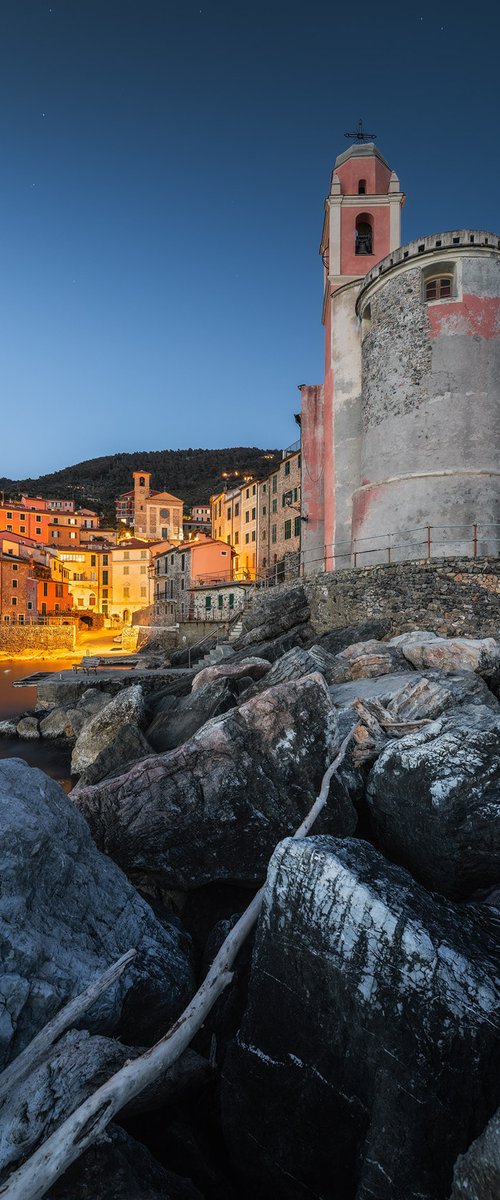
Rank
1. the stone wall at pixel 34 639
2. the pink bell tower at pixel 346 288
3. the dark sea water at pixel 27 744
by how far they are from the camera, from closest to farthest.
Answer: the dark sea water at pixel 27 744
the pink bell tower at pixel 346 288
the stone wall at pixel 34 639

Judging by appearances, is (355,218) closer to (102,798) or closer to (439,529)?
(439,529)

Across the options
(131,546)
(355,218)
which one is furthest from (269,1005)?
(131,546)

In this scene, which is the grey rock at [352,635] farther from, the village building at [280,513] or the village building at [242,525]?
the village building at [242,525]

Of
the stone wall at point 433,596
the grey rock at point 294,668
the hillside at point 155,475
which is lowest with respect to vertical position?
the grey rock at point 294,668

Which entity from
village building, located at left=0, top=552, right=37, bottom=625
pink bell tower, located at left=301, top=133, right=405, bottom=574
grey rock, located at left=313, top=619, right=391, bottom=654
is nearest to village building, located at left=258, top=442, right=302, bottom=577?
pink bell tower, located at left=301, top=133, right=405, bottom=574

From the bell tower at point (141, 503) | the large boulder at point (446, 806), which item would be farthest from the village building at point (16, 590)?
the large boulder at point (446, 806)

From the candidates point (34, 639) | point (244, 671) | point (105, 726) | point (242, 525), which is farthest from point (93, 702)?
point (242, 525)

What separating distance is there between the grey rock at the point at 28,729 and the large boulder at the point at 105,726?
220 inches

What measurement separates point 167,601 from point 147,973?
4770cm

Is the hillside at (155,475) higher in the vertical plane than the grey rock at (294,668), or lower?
higher

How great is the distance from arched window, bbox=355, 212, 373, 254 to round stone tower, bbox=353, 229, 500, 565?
678 centimetres

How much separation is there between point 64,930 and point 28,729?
15.8 meters

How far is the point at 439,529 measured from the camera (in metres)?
18.4

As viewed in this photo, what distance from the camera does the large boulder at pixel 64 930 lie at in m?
2.82
